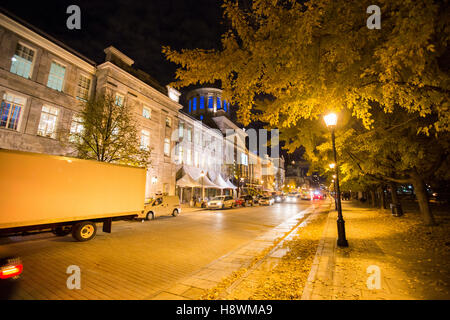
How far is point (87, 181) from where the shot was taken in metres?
8.53

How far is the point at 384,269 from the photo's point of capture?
5.23 metres

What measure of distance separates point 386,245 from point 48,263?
444 inches

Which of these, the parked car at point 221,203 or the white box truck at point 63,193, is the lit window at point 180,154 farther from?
the white box truck at point 63,193

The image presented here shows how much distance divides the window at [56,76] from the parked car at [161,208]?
1353 cm

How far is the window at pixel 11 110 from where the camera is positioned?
1493 centimetres

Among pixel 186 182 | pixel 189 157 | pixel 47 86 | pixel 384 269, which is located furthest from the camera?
pixel 189 157

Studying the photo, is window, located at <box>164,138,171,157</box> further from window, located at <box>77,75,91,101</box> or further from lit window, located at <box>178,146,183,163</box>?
window, located at <box>77,75,91,101</box>

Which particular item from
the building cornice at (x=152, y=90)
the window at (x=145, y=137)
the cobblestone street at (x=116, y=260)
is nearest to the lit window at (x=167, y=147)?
the window at (x=145, y=137)

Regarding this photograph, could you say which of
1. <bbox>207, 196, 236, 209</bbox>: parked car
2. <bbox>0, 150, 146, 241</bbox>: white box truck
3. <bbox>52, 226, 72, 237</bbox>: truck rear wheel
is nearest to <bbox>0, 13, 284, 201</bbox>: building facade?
<bbox>207, 196, 236, 209</bbox>: parked car

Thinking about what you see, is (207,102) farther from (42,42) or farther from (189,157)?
(42,42)

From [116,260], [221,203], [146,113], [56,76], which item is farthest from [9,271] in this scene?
[146,113]

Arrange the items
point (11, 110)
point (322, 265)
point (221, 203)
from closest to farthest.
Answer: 1. point (322, 265)
2. point (11, 110)
3. point (221, 203)

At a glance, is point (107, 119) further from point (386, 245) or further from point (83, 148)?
point (386, 245)

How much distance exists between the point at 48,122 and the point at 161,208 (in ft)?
39.5
